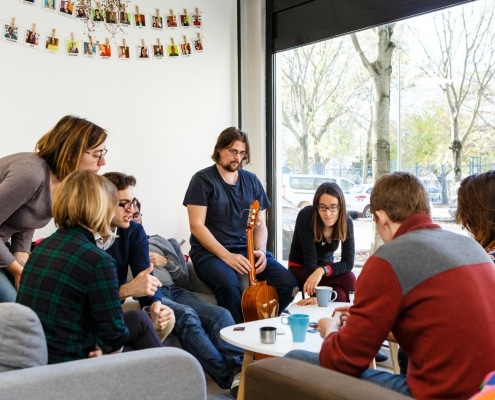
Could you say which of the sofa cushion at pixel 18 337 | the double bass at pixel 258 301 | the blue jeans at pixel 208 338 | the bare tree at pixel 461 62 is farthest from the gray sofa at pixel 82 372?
the bare tree at pixel 461 62

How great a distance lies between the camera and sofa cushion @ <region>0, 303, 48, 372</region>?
1.58 metres

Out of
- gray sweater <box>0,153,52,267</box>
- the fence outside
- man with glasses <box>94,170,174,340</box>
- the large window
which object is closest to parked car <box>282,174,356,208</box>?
the large window

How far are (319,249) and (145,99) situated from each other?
1556mm

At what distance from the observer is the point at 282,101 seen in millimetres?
4602

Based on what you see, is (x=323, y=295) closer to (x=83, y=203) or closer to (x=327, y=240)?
(x=327, y=240)

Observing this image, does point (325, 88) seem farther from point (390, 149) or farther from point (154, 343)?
point (154, 343)

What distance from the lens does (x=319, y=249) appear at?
12.1ft

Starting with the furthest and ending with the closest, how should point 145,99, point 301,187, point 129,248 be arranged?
point 301,187 < point 145,99 < point 129,248

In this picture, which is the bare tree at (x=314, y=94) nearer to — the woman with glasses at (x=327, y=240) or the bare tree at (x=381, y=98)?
the bare tree at (x=381, y=98)

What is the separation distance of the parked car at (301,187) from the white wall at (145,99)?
10.3 inches

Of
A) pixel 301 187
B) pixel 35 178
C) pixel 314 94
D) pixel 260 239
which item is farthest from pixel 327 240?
pixel 35 178

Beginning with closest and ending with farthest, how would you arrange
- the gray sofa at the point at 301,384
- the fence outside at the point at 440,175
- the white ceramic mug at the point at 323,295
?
the gray sofa at the point at 301,384
the white ceramic mug at the point at 323,295
the fence outside at the point at 440,175

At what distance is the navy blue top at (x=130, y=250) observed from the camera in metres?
2.97

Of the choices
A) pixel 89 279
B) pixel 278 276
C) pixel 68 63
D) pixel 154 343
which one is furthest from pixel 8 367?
pixel 68 63
